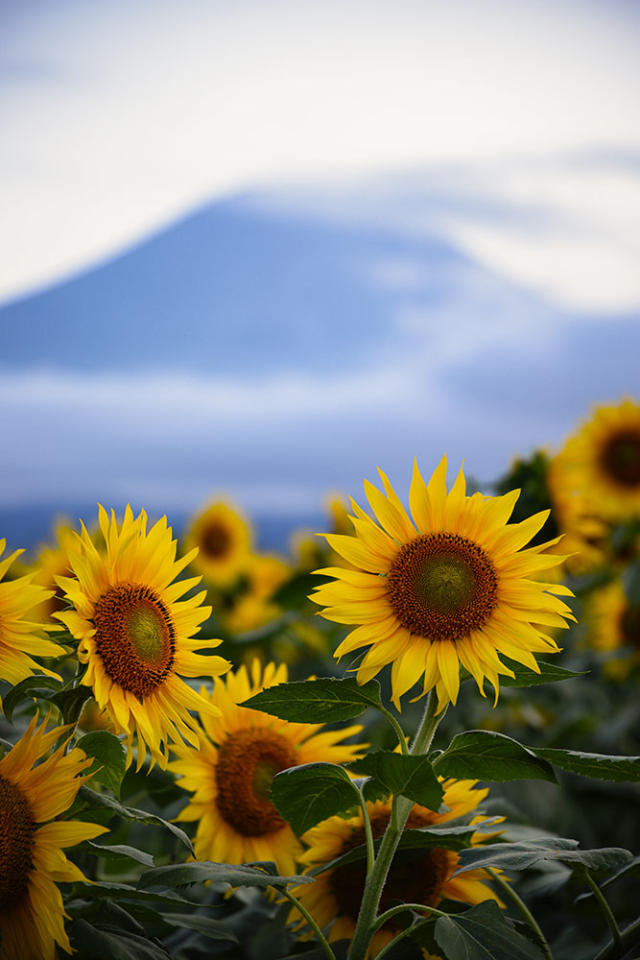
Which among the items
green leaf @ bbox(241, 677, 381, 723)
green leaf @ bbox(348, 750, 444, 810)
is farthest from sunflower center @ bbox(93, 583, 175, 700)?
green leaf @ bbox(348, 750, 444, 810)

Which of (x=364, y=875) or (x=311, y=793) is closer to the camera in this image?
(x=311, y=793)

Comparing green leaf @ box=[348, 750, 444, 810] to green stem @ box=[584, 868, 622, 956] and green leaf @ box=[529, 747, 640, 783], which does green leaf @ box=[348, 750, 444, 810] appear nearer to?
green leaf @ box=[529, 747, 640, 783]

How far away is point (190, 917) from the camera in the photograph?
0.96m

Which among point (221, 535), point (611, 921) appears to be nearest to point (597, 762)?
point (611, 921)

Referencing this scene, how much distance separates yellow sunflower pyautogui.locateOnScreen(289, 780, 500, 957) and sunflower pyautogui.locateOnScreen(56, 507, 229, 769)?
223 mm

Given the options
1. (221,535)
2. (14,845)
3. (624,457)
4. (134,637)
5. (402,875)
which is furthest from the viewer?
(221,535)

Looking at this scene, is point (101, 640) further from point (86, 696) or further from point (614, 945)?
point (614, 945)

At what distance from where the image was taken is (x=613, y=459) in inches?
120

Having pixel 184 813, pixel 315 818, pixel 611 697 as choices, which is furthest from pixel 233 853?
pixel 611 697

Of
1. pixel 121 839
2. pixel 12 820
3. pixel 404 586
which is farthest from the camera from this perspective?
pixel 121 839

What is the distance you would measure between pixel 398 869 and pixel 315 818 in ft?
0.74

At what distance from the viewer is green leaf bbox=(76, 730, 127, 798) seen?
861 mm

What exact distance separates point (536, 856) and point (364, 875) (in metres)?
0.23

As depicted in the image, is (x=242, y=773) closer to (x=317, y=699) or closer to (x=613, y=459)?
(x=317, y=699)
